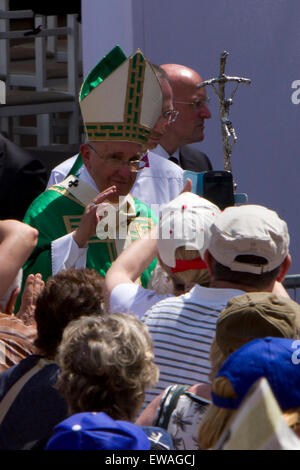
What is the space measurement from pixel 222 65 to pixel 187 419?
9.52 ft

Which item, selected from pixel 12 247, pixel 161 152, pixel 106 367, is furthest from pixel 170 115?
pixel 106 367

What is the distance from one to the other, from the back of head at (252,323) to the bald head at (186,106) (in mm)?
3225

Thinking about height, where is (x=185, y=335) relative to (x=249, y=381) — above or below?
below

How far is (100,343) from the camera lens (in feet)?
7.39

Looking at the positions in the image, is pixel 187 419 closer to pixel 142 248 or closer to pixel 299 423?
pixel 299 423

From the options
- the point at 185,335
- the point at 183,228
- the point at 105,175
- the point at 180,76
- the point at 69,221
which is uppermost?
the point at 180,76

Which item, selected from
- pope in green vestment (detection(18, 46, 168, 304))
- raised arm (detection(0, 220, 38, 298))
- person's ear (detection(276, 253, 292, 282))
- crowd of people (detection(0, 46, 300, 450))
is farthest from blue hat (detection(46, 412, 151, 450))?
pope in green vestment (detection(18, 46, 168, 304))

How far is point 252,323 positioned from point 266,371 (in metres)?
0.40

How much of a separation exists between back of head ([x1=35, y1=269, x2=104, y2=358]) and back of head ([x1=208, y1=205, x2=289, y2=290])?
1.25 ft

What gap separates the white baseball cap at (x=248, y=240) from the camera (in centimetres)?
282

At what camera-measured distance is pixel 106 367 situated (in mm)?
2195

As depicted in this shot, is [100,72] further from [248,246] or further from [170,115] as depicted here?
[248,246]
